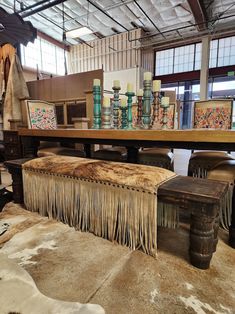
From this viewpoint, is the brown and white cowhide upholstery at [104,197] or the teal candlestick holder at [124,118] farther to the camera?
the teal candlestick holder at [124,118]

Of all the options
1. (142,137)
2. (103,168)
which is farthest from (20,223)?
(142,137)

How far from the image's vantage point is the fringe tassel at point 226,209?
3.92 ft

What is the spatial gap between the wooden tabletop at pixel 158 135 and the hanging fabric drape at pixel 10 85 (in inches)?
118

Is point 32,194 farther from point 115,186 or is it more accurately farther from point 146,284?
point 146,284

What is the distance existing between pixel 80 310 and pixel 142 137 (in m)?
0.88

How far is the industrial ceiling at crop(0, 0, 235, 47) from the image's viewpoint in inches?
196

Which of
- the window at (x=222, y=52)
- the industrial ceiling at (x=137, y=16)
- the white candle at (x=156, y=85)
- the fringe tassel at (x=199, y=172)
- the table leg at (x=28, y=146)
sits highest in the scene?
the industrial ceiling at (x=137, y=16)

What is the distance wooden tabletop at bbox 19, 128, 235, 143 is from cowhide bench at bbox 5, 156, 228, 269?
0.61 feet

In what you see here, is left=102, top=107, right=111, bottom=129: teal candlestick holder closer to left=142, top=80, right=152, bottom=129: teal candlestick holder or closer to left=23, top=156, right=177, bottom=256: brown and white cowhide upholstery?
left=142, top=80, right=152, bottom=129: teal candlestick holder

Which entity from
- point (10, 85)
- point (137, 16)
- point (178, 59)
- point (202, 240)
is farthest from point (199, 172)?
Result: point (178, 59)

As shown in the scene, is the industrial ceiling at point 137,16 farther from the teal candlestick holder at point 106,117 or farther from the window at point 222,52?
Result: the teal candlestick holder at point 106,117

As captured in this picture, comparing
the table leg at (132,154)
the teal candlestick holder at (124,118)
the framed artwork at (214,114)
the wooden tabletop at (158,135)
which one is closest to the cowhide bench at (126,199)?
the wooden tabletop at (158,135)

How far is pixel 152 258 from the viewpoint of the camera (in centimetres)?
104

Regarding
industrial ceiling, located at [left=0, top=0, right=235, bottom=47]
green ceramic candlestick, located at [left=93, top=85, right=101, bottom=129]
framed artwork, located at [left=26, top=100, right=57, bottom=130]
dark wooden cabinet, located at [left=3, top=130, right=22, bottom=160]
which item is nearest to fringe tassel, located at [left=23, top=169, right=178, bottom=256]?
green ceramic candlestick, located at [left=93, top=85, right=101, bottom=129]
